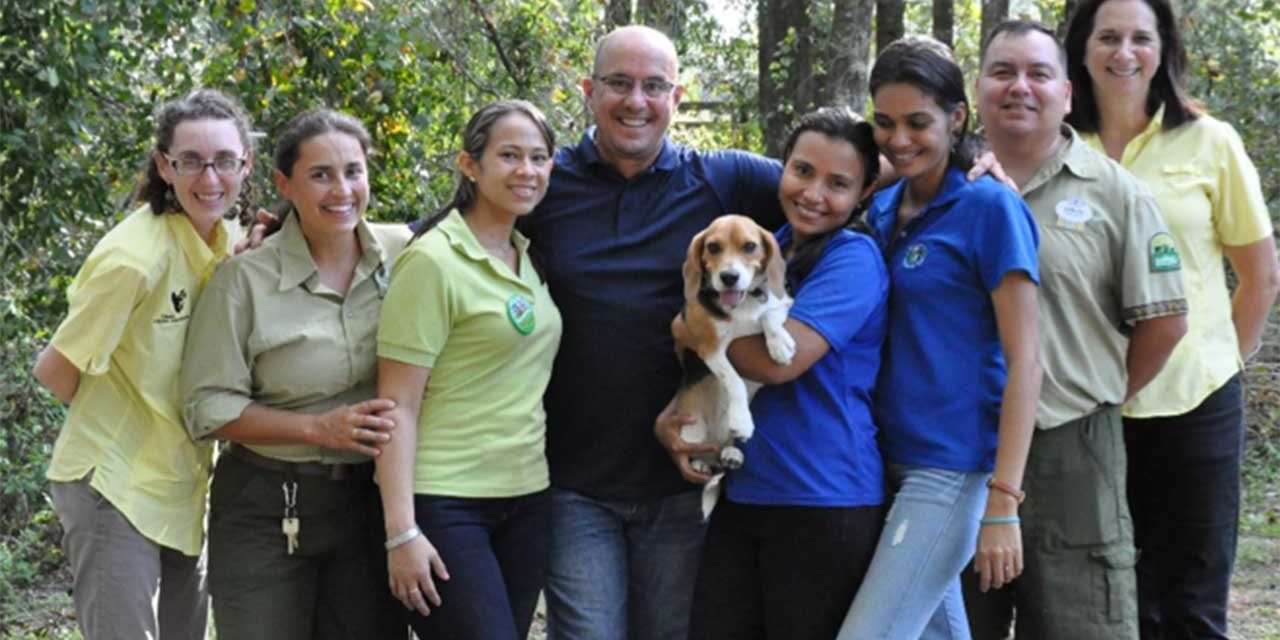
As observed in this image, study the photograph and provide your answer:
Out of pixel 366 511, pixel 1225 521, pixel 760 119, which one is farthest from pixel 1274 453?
pixel 366 511

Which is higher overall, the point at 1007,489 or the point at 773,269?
the point at 773,269

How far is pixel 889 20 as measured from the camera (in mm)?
10734

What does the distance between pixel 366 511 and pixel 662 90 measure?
1.39 metres

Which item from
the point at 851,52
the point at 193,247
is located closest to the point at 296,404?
the point at 193,247

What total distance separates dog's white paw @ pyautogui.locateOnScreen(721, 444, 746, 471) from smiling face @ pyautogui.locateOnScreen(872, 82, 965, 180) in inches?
31.7

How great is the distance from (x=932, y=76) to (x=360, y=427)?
5.40ft

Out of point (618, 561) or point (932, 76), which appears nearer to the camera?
point (932, 76)

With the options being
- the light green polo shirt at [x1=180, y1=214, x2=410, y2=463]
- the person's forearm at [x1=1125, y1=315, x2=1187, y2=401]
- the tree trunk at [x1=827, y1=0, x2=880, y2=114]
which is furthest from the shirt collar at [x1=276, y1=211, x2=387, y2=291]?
the tree trunk at [x1=827, y1=0, x2=880, y2=114]

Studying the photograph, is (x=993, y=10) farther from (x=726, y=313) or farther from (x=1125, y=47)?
(x=726, y=313)

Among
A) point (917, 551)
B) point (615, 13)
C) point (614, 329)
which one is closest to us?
point (917, 551)

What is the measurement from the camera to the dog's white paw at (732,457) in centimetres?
358

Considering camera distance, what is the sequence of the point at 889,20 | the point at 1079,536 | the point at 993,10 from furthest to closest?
the point at 993,10 → the point at 889,20 → the point at 1079,536

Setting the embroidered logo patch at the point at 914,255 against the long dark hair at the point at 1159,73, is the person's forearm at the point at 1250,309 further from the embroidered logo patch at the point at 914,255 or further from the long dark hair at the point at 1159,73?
the embroidered logo patch at the point at 914,255

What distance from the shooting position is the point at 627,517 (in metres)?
4.01
